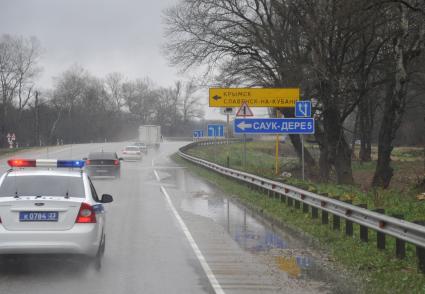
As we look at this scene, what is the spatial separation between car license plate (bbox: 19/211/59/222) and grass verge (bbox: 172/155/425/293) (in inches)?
160

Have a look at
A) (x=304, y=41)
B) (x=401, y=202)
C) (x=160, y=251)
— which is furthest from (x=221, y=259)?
(x=304, y=41)

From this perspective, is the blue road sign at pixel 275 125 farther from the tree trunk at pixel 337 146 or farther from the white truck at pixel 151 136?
the white truck at pixel 151 136

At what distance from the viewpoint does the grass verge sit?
8.36 metres

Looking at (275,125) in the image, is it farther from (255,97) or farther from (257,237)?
(257,237)

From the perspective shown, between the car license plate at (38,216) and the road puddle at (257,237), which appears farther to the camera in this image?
the road puddle at (257,237)

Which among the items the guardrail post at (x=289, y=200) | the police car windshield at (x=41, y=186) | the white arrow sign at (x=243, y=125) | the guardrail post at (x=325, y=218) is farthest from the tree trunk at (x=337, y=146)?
the police car windshield at (x=41, y=186)

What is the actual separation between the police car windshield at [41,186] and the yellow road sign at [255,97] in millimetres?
22741

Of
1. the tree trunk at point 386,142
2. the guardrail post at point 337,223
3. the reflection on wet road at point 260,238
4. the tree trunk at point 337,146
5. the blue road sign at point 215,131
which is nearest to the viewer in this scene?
the reflection on wet road at point 260,238

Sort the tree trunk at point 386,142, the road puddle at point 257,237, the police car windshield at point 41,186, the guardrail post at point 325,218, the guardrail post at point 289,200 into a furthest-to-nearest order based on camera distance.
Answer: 1. the tree trunk at point 386,142
2. the guardrail post at point 289,200
3. the guardrail post at point 325,218
4. the road puddle at point 257,237
5. the police car windshield at point 41,186

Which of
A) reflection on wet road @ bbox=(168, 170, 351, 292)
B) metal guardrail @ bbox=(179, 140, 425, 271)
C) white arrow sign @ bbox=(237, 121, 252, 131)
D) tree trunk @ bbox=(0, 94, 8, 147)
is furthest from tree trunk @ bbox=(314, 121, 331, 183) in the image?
tree trunk @ bbox=(0, 94, 8, 147)

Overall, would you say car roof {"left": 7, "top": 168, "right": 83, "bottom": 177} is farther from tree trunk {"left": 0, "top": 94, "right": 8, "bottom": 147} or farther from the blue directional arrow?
tree trunk {"left": 0, "top": 94, "right": 8, "bottom": 147}

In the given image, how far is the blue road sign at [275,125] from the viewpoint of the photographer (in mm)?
23297

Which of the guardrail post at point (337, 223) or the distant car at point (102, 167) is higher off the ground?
the guardrail post at point (337, 223)

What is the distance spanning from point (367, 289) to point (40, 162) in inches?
211
